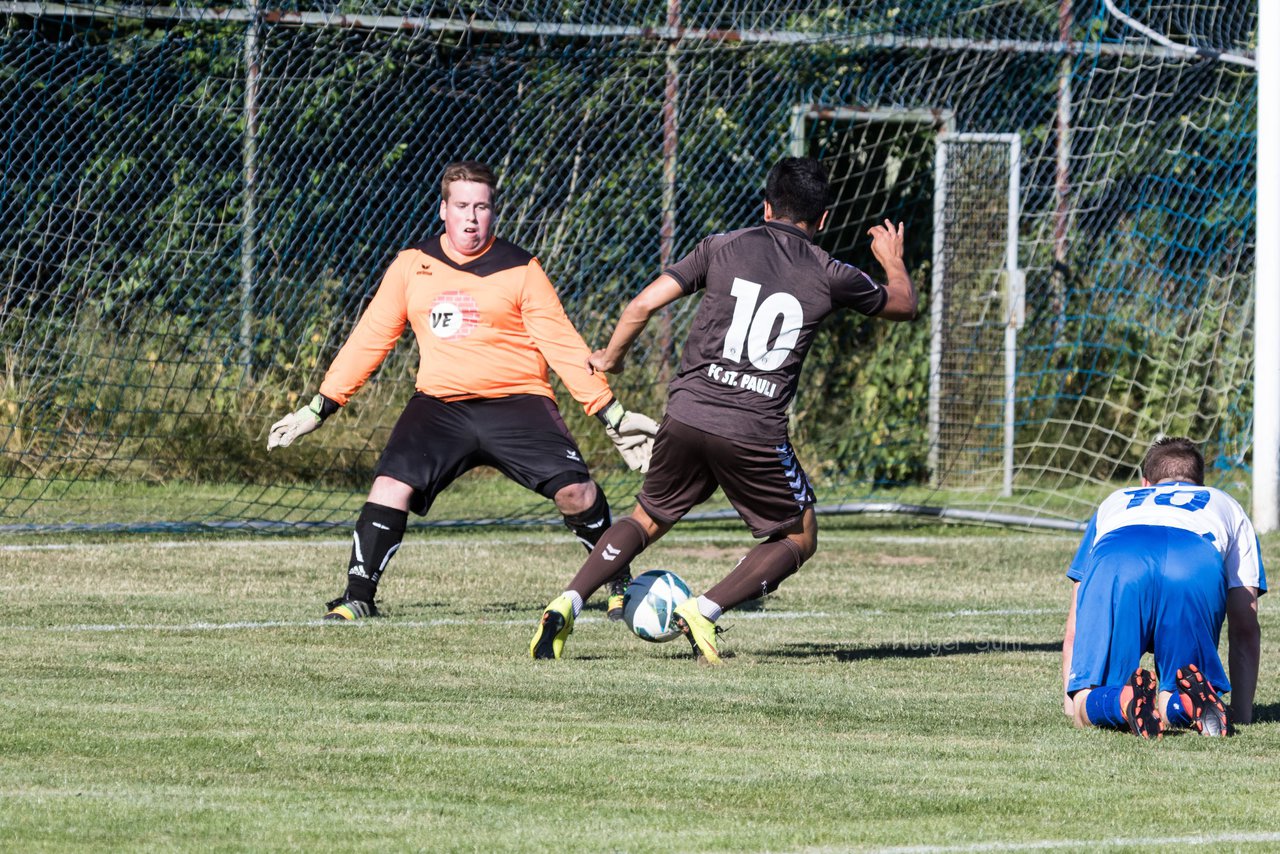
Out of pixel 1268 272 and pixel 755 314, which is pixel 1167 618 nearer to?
pixel 755 314

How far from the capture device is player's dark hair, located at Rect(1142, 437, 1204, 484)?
6578 mm

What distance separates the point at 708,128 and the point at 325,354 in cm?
313

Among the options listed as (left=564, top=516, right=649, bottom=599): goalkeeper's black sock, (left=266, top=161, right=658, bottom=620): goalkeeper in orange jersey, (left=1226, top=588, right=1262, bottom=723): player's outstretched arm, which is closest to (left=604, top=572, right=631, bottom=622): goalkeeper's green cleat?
(left=266, top=161, right=658, bottom=620): goalkeeper in orange jersey

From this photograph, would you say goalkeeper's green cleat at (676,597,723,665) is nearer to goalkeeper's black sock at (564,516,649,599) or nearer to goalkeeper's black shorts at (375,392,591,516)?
goalkeeper's black sock at (564,516,649,599)

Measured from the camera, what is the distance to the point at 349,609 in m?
8.58

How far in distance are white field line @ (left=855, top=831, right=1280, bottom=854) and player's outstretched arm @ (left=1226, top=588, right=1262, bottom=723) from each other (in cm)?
155

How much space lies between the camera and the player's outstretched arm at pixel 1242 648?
625 cm

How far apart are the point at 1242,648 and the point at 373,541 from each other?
3685 millimetres

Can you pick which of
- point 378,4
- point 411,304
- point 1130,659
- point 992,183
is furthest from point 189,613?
point 992,183

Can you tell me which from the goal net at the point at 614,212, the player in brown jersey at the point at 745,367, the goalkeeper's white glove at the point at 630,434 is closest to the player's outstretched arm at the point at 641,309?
the player in brown jersey at the point at 745,367

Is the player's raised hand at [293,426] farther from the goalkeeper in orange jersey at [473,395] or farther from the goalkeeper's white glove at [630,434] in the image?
the goalkeeper's white glove at [630,434]

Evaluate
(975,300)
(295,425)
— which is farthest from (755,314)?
(975,300)

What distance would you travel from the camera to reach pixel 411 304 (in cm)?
870

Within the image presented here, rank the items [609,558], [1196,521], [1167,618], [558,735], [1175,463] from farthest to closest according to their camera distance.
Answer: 1. [609,558]
2. [1175,463]
3. [1196,521]
4. [1167,618]
5. [558,735]
